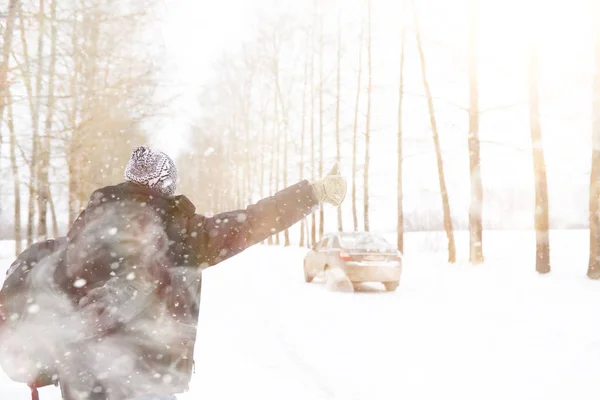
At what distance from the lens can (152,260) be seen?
6.58ft

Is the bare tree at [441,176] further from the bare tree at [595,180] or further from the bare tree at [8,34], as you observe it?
the bare tree at [8,34]

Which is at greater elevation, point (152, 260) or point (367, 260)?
point (152, 260)

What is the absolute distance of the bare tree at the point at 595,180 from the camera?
443 inches

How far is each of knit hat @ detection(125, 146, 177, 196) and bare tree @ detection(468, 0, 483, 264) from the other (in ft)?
51.0

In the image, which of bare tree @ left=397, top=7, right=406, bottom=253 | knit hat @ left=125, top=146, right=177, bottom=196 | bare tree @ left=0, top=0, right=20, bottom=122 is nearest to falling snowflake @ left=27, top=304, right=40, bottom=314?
knit hat @ left=125, top=146, right=177, bottom=196

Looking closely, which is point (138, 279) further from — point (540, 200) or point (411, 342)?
point (540, 200)

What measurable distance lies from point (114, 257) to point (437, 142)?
61.5ft

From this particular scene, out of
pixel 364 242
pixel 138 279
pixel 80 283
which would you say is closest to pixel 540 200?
pixel 364 242

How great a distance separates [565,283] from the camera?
11062mm

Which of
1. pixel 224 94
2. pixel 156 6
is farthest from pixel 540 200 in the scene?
pixel 224 94

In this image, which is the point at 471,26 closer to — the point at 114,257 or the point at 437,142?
the point at 437,142

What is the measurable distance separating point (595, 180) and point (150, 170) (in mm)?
11636

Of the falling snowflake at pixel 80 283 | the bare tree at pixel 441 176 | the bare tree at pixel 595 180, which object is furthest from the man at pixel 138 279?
the bare tree at pixel 441 176

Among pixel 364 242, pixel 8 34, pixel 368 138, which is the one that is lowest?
pixel 364 242
